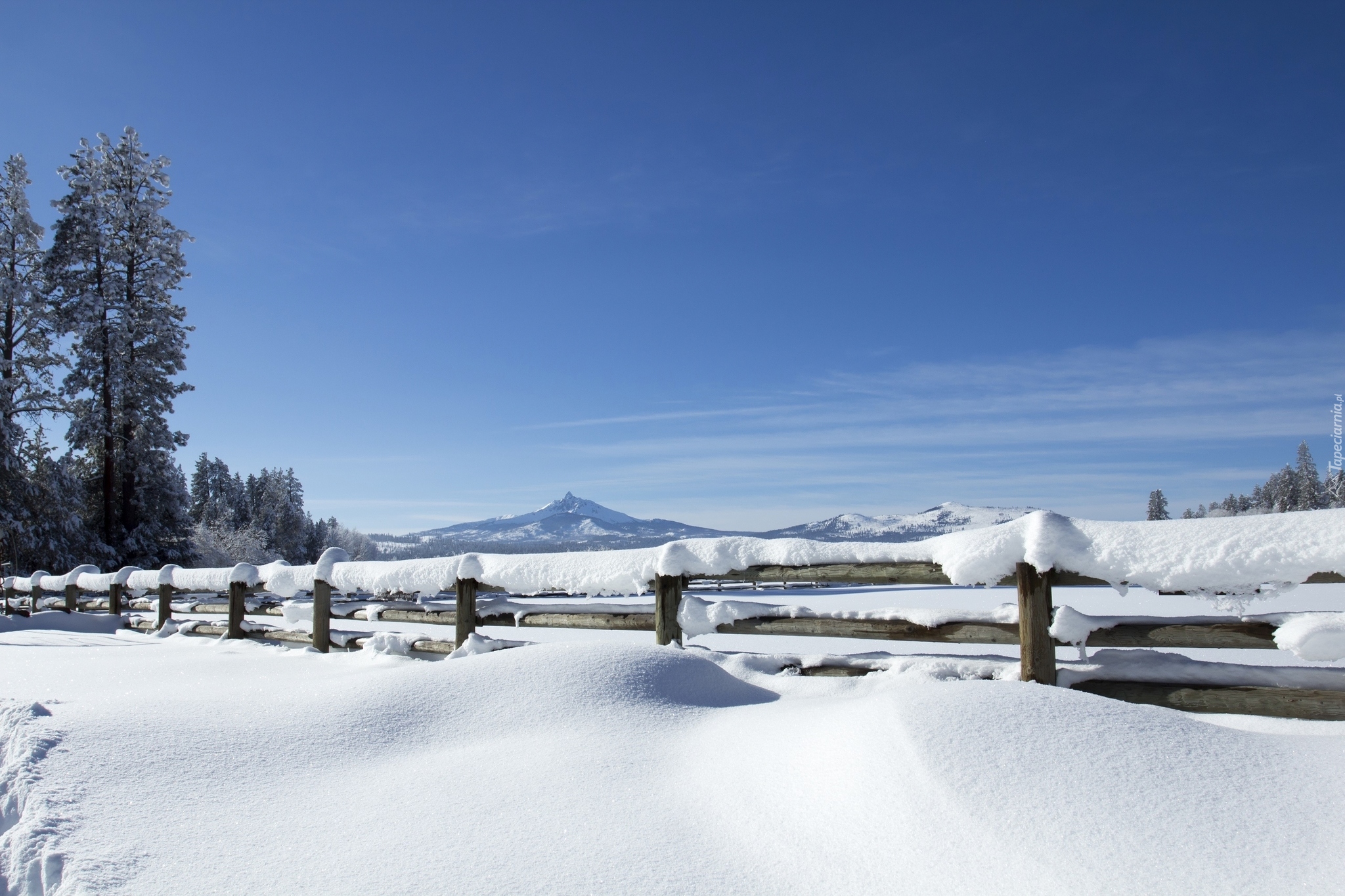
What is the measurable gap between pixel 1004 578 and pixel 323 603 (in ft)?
24.6

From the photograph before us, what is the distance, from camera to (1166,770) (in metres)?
3.02

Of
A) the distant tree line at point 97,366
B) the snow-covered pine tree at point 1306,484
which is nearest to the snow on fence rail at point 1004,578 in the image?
the distant tree line at point 97,366

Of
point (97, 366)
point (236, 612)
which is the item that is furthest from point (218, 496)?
point (236, 612)

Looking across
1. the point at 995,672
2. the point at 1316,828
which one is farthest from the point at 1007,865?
the point at 995,672

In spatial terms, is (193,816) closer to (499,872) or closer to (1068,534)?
(499,872)

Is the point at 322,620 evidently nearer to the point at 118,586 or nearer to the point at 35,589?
the point at 118,586

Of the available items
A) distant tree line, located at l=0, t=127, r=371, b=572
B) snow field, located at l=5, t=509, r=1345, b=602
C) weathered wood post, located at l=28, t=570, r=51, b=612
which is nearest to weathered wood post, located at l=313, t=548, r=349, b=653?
snow field, located at l=5, t=509, r=1345, b=602

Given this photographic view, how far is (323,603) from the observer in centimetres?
883

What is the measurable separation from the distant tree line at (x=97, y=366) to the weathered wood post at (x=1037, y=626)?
27680mm

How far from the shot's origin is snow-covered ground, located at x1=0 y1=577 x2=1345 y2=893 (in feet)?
9.11

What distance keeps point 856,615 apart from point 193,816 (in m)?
3.99

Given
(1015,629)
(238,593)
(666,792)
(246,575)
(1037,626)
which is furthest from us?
(238,593)

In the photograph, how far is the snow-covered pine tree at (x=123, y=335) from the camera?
24.2 m

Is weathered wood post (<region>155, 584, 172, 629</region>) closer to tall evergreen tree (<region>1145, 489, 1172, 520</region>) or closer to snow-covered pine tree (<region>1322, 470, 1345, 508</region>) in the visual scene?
snow-covered pine tree (<region>1322, 470, 1345, 508</region>)
